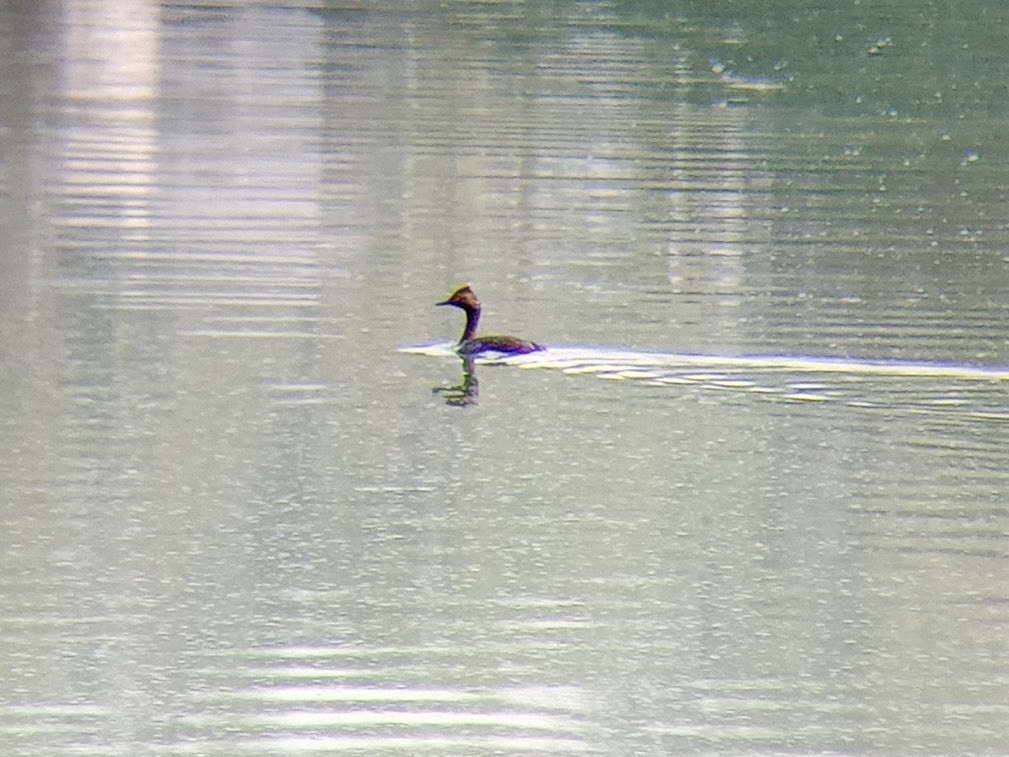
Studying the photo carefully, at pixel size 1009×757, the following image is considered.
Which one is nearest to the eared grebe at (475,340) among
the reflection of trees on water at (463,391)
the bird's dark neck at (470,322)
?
the bird's dark neck at (470,322)

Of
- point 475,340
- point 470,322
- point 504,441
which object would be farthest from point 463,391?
point 504,441

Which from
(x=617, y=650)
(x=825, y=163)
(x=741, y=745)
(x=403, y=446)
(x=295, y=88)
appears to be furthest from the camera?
(x=295, y=88)

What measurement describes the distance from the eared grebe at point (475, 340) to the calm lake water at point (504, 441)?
0.09 meters

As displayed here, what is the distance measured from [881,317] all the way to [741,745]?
6891 mm

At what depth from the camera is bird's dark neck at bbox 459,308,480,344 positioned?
13.4 m

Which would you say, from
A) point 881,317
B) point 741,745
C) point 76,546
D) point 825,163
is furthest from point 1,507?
point 825,163

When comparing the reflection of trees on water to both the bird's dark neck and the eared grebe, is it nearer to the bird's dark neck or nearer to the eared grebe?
the eared grebe

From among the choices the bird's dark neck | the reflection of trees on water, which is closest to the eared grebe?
the bird's dark neck

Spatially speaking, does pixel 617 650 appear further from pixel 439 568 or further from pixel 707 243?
pixel 707 243

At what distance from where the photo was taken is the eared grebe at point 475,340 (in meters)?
13.1

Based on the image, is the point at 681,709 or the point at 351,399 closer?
the point at 681,709

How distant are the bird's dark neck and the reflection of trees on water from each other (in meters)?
0.32

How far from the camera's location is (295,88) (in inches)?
1054

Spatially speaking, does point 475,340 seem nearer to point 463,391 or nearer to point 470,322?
point 470,322
